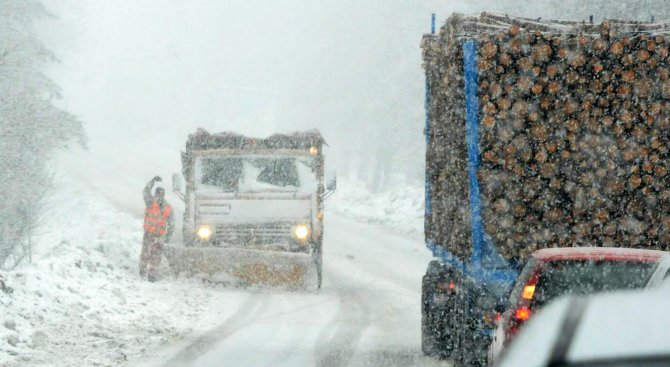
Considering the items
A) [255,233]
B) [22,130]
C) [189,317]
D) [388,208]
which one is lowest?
[388,208]

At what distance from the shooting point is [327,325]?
41.8 feet

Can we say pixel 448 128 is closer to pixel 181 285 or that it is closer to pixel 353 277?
pixel 181 285

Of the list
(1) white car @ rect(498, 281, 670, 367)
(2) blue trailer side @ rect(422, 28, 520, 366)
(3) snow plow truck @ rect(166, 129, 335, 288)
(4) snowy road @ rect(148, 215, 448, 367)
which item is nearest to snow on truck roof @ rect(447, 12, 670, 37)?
(2) blue trailer side @ rect(422, 28, 520, 366)

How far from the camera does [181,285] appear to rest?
16156 millimetres

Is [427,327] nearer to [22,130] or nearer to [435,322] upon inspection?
[435,322]

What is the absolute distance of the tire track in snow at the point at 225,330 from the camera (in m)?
10.1

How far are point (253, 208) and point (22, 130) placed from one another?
7459 millimetres

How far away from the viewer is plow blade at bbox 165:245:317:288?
53.0 ft

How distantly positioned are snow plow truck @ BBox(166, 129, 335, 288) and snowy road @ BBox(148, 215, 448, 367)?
453 millimetres

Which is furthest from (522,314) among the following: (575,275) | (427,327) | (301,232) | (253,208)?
(253,208)

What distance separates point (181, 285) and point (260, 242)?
4.95 ft

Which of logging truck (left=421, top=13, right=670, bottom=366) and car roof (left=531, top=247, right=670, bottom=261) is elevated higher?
logging truck (left=421, top=13, right=670, bottom=366)

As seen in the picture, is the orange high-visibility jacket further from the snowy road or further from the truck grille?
the snowy road

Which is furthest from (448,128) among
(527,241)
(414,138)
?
(414,138)
